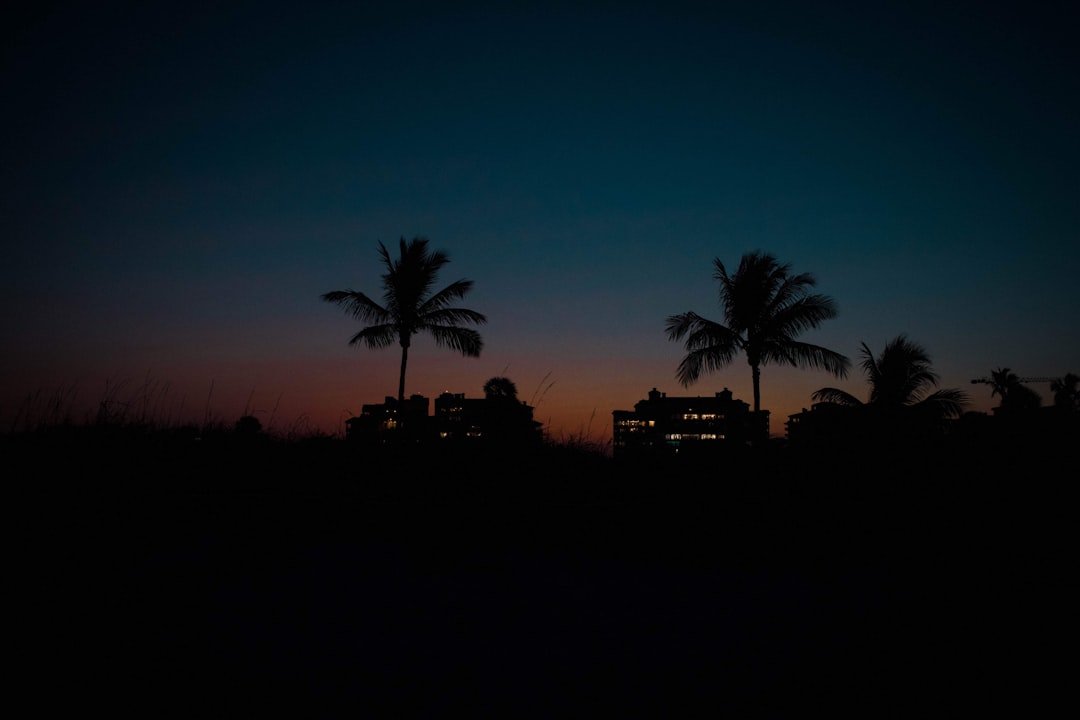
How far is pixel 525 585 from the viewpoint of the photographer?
13.6ft

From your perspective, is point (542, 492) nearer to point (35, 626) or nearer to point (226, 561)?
point (226, 561)

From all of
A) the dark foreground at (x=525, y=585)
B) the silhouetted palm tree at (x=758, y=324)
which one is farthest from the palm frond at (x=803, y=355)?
the dark foreground at (x=525, y=585)

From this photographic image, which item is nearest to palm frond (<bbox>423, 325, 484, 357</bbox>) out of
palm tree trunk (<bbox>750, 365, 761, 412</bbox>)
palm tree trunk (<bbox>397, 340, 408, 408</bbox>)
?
palm tree trunk (<bbox>397, 340, 408, 408</bbox>)

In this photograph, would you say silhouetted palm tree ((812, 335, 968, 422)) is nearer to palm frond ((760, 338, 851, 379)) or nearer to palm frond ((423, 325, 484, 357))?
palm frond ((760, 338, 851, 379))

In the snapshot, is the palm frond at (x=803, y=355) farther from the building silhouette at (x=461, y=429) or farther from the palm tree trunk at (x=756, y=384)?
the building silhouette at (x=461, y=429)

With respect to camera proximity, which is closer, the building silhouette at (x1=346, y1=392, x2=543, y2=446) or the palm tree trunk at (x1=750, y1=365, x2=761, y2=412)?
the building silhouette at (x1=346, y1=392, x2=543, y2=446)

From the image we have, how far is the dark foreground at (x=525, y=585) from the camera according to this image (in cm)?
308

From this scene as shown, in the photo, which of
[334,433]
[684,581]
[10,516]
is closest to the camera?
[10,516]

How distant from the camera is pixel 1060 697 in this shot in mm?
3127

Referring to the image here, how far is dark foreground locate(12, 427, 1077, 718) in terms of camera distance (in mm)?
3084

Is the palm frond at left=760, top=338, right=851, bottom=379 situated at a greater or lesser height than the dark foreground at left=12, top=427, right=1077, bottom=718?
greater

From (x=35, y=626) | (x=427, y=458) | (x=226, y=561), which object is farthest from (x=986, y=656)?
(x=35, y=626)

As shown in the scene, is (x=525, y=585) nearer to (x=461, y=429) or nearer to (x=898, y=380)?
(x=461, y=429)

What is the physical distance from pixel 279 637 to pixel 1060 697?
511cm
